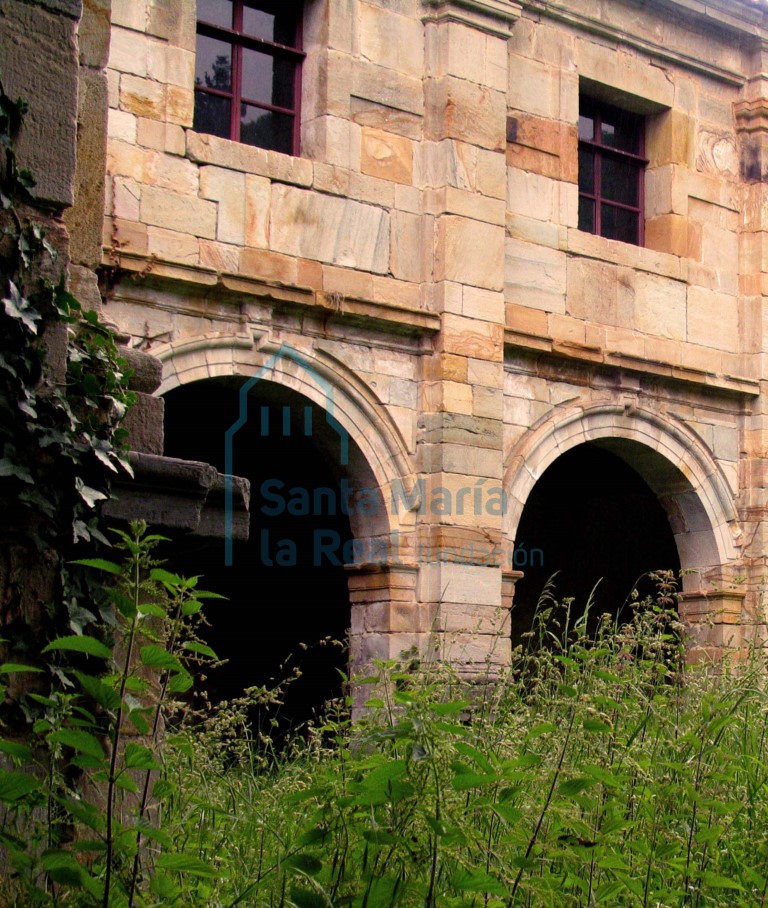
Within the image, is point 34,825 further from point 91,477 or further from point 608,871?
point 608,871

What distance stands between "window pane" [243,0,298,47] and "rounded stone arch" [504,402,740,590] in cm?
326

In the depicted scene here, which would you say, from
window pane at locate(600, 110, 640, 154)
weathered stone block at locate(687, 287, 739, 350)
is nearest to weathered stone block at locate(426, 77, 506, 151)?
window pane at locate(600, 110, 640, 154)

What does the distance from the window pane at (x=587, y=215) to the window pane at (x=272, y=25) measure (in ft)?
8.87

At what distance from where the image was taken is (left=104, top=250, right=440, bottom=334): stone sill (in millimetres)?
7885

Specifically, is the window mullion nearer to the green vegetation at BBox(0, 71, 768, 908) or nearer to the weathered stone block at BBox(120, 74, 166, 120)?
the weathered stone block at BBox(120, 74, 166, 120)

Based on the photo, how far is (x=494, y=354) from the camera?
9.25 m

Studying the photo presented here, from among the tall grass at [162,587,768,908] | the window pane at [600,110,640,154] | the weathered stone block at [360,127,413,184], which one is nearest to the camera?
the tall grass at [162,587,768,908]

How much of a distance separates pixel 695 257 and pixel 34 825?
29.4ft

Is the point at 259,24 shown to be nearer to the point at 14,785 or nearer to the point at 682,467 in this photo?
the point at 682,467

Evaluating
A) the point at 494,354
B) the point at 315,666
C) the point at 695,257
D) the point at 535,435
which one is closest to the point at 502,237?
the point at 494,354

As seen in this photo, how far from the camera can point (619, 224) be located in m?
10.8

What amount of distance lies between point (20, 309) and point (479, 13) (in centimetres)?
734

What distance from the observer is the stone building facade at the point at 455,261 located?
825cm

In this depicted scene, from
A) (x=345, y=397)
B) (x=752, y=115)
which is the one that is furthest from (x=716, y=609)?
(x=752, y=115)
